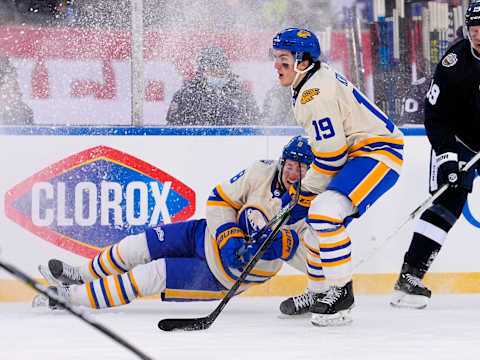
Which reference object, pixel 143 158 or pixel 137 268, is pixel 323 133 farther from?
pixel 143 158

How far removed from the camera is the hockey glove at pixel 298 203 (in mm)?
3088

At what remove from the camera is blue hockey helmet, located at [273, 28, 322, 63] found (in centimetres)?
291

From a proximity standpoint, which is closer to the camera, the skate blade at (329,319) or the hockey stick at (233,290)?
the hockey stick at (233,290)

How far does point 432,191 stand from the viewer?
3584 millimetres

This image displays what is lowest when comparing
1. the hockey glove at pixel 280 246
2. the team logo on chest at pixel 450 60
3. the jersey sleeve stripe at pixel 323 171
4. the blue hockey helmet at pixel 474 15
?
the hockey glove at pixel 280 246

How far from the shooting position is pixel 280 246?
3.04 meters

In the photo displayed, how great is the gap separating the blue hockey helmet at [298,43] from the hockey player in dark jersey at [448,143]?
2.27 ft

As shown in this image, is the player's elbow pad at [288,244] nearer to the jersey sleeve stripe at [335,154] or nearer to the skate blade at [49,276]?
the jersey sleeve stripe at [335,154]

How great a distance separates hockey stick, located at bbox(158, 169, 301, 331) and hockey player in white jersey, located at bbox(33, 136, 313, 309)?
0.09 metres

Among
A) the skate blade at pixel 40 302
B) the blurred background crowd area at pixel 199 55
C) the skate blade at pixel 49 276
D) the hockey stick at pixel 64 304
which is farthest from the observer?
the blurred background crowd area at pixel 199 55

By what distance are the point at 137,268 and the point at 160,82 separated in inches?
47.3

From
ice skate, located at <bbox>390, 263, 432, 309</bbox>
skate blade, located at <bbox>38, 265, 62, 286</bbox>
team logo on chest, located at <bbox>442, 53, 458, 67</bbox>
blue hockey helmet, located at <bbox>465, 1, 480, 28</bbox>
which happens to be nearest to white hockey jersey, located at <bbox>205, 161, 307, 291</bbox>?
ice skate, located at <bbox>390, 263, 432, 309</bbox>

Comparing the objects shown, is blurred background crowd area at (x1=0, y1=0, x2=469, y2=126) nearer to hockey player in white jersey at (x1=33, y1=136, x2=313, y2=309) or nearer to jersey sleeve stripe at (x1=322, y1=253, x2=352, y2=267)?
hockey player in white jersey at (x1=33, y1=136, x2=313, y2=309)

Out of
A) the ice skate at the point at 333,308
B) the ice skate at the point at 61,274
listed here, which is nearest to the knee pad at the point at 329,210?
the ice skate at the point at 333,308
